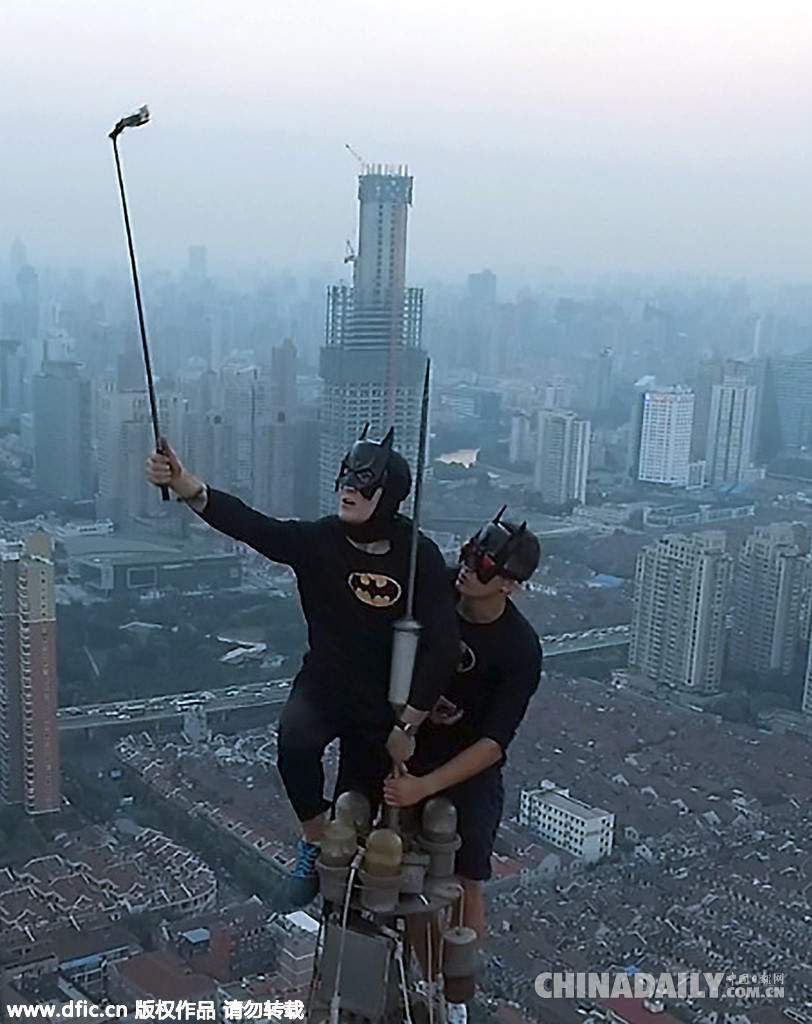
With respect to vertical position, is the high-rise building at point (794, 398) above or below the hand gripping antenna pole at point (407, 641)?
below

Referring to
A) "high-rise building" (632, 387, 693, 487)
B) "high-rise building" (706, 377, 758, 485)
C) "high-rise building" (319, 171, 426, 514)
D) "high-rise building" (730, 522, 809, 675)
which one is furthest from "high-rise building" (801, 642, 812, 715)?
"high-rise building" (706, 377, 758, 485)

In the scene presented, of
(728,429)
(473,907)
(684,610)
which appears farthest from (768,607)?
(473,907)

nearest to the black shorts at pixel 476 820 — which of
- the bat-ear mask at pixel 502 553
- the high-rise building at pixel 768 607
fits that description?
the bat-ear mask at pixel 502 553

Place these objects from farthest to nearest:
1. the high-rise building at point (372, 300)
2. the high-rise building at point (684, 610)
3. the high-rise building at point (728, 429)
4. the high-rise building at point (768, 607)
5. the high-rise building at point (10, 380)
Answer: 1. the high-rise building at point (728, 429)
2. the high-rise building at point (10, 380)
3. the high-rise building at point (768, 607)
4. the high-rise building at point (684, 610)
5. the high-rise building at point (372, 300)

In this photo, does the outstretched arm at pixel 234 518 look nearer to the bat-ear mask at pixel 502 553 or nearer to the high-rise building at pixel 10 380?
the bat-ear mask at pixel 502 553

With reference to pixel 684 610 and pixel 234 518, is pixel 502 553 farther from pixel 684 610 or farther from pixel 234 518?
pixel 684 610

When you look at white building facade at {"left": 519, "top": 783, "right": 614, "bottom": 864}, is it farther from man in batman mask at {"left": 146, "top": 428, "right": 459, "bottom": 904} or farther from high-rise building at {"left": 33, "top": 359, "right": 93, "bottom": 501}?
high-rise building at {"left": 33, "top": 359, "right": 93, "bottom": 501}

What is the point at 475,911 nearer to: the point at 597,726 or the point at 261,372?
the point at 597,726

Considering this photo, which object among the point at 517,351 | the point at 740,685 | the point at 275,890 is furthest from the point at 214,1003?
the point at 517,351
